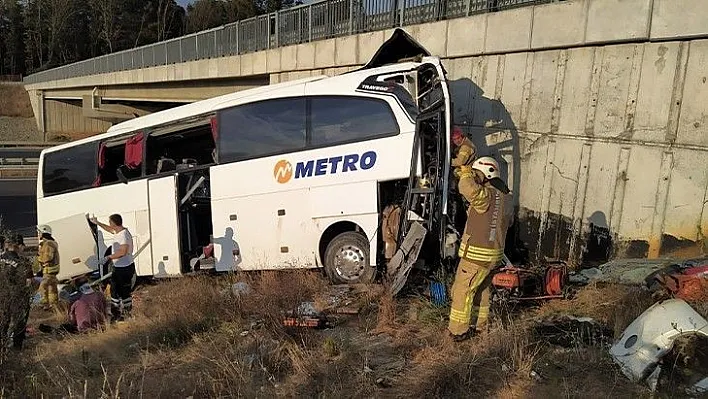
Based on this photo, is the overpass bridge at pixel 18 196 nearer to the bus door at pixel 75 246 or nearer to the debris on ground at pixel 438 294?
the bus door at pixel 75 246

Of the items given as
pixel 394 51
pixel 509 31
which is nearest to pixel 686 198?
pixel 509 31

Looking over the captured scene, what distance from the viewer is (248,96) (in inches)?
310

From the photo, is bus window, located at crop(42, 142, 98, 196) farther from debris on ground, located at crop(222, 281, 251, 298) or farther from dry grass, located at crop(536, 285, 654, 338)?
dry grass, located at crop(536, 285, 654, 338)

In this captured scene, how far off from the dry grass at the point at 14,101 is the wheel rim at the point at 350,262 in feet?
194

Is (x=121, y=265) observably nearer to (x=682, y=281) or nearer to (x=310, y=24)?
(x=682, y=281)

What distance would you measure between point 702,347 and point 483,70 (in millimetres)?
5594

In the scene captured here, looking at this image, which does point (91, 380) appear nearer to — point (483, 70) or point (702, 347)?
point (702, 347)

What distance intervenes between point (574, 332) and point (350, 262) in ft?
10.2

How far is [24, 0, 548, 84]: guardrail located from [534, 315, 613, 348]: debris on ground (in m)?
4.67

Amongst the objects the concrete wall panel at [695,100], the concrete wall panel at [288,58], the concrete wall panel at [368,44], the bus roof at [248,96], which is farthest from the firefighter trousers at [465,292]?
the concrete wall panel at [288,58]

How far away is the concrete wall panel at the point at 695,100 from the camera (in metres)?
5.62

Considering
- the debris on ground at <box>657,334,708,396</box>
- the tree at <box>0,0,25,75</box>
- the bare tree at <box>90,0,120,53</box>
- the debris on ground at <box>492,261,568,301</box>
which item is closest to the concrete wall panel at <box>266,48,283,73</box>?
the debris on ground at <box>492,261,568,301</box>

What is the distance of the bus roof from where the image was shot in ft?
23.1

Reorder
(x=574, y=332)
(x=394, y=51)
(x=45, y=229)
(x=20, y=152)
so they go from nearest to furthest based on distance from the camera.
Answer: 1. (x=574, y=332)
2. (x=394, y=51)
3. (x=45, y=229)
4. (x=20, y=152)
